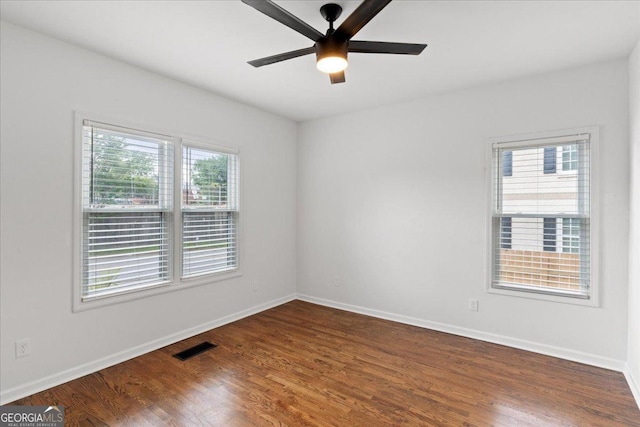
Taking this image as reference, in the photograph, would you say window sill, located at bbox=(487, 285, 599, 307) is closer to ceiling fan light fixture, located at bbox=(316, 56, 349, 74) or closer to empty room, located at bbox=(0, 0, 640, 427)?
empty room, located at bbox=(0, 0, 640, 427)

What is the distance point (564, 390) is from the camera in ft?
8.09

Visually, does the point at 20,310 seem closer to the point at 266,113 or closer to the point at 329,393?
the point at 329,393

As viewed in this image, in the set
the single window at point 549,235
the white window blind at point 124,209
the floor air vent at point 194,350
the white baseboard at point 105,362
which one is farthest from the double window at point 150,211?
the single window at point 549,235

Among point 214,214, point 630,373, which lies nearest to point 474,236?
point 630,373

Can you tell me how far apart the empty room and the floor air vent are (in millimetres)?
70

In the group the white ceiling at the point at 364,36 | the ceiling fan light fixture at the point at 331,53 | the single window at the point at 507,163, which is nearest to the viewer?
the ceiling fan light fixture at the point at 331,53

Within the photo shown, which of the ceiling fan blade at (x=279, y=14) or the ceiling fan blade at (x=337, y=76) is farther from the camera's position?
the ceiling fan blade at (x=337, y=76)

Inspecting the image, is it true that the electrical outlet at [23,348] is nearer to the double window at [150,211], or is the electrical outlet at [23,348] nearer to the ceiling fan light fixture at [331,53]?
the double window at [150,211]

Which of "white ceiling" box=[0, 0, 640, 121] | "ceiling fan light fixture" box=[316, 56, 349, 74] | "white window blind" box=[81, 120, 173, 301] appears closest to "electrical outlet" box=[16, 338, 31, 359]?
"white window blind" box=[81, 120, 173, 301]

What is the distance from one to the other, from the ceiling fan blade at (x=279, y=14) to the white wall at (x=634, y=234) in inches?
101

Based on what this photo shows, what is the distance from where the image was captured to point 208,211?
12.1 feet

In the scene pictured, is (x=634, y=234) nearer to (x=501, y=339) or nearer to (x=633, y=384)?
(x=633, y=384)

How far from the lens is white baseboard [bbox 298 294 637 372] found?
2.84m

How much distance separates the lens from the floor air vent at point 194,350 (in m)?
3.00
